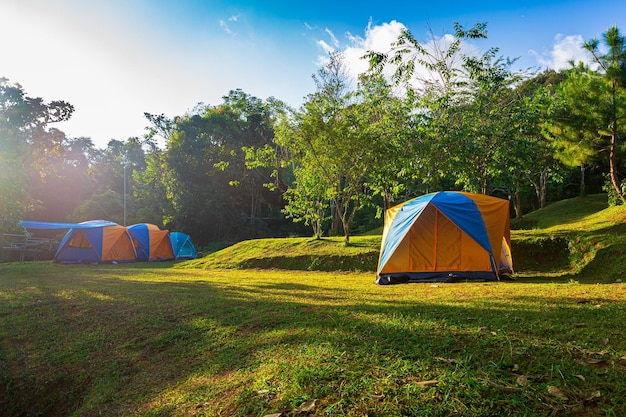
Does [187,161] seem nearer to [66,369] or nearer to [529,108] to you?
[529,108]

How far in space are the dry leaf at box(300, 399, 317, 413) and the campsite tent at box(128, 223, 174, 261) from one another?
1923 cm

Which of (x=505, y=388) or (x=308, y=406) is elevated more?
(x=505, y=388)

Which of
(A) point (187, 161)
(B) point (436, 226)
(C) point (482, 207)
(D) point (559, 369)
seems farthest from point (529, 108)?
(A) point (187, 161)

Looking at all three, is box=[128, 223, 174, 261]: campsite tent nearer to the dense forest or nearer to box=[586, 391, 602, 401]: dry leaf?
the dense forest

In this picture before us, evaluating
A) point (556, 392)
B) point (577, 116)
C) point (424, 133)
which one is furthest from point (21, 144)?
point (577, 116)

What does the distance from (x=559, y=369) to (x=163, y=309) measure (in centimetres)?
510

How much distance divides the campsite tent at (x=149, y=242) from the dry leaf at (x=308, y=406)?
19232 millimetres

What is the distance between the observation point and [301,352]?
10.8ft

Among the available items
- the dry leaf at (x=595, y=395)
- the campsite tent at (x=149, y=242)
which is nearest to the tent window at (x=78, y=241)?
the campsite tent at (x=149, y=242)

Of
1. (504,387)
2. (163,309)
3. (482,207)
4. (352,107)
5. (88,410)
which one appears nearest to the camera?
(504,387)

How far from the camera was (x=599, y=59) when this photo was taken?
9.36m

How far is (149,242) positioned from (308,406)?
19.4m

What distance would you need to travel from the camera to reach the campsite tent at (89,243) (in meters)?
17.8

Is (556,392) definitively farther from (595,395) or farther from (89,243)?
(89,243)
